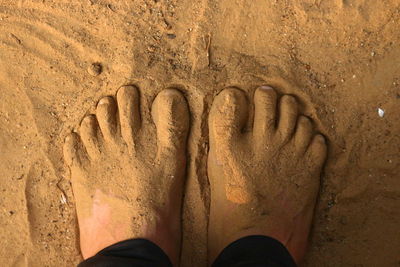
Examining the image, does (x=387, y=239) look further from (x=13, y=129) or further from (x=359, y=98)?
(x=13, y=129)

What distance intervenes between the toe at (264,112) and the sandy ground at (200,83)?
51mm

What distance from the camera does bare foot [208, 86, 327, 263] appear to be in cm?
156

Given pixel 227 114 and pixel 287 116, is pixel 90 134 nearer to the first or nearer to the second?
pixel 227 114

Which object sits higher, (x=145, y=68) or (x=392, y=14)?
(x=392, y=14)

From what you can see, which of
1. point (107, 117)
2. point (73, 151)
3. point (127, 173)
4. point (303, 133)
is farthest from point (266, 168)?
point (73, 151)

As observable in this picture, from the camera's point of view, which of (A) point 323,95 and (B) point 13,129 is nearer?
(A) point 323,95

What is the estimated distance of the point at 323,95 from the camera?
1560mm

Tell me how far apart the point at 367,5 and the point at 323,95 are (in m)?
0.36

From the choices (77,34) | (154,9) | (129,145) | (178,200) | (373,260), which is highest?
→ (154,9)

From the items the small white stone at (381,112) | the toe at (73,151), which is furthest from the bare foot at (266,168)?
the toe at (73,151)

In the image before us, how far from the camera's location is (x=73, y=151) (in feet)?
5.41

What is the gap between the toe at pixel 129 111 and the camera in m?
1.59

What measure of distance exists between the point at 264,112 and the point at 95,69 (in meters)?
0.70

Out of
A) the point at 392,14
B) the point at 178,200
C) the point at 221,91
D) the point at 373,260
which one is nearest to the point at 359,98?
the point at 392,14
